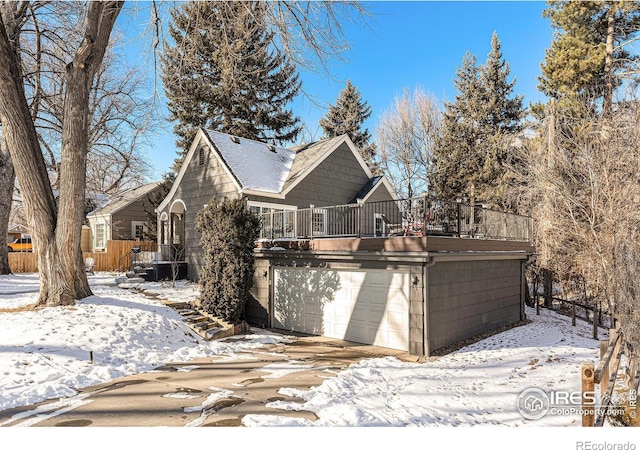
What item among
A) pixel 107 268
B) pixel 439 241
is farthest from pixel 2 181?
pixel 439 241

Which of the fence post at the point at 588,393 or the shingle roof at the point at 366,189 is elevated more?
the shingle roof at the point at 366,189

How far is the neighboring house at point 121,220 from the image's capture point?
975 inches

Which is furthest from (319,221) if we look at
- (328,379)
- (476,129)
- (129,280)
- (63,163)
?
(476,129)

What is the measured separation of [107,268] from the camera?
21.9 metres

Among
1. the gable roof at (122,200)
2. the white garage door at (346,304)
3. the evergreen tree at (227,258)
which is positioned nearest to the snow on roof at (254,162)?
the evergreen tree at (227,258)

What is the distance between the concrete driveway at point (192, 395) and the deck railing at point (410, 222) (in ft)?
12.2

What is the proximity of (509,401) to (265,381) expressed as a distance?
3.73 meters

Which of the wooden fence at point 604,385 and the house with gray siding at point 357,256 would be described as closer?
the wooden fence at point 604,385

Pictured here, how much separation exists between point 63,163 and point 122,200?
64.6 ft

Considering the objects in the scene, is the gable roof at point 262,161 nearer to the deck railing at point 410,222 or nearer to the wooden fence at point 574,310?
the deck railing at point 410,222

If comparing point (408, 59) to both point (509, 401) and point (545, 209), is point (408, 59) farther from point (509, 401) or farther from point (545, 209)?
point (509, 401)

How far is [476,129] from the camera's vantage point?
84.2 feet

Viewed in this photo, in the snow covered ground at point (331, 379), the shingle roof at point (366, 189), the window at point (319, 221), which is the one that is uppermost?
the shingle roof at point (366, 189)

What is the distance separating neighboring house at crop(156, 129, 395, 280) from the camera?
48.8 feet
